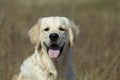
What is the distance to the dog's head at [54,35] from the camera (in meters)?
7.96

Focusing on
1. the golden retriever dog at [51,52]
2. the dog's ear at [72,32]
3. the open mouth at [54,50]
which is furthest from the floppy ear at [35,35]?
the dog's ear at [72,32]

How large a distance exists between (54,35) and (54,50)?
0.19 meters

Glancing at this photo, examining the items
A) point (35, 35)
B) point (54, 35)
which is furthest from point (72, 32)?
point (35, 35)

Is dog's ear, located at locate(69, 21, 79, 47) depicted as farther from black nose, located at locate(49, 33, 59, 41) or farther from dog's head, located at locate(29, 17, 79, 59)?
black nose, located at locate(49, 33, 59, 41)

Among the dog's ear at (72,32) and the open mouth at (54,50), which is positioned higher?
the dog's ear at (72,32)

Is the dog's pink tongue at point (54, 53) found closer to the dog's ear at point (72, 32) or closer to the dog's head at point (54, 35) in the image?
the dog's head at point (54, 35)

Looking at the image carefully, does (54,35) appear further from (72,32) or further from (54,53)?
(72,32)

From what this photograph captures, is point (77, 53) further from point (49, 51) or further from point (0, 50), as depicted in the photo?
point (49, 51)

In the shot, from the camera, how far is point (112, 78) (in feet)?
29.6

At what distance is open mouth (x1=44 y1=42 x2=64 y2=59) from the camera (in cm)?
795

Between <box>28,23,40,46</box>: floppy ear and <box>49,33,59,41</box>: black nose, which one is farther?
<box>28,23,40,46</box>: floppy ear

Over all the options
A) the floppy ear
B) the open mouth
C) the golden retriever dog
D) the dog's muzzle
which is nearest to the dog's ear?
the golden retriever dog

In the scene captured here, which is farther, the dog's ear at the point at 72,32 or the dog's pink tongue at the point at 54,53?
the dog's ear at the point at 72,32

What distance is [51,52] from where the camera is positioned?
7969 mm
